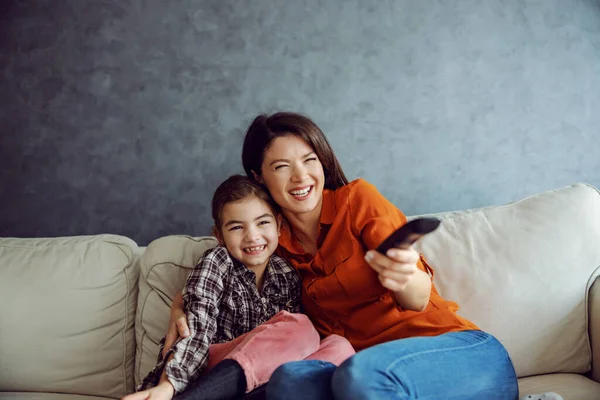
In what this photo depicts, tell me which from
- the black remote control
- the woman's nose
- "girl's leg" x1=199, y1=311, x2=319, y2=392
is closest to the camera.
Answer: the black remote control

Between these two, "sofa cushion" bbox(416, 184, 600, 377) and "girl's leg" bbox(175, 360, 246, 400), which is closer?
"girl's leg" bbox(175, 360, 246, 400)

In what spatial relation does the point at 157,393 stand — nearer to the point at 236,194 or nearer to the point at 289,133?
the point at 236,194

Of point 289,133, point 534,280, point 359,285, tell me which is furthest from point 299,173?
point 534,280

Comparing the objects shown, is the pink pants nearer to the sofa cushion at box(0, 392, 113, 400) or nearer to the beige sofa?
the beige sofa

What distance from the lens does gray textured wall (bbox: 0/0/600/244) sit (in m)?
1.95

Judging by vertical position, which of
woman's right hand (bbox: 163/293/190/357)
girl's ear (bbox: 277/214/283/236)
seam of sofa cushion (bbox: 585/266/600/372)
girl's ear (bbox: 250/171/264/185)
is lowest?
seam of sofa cushion (bbox: 585/266/600/372)

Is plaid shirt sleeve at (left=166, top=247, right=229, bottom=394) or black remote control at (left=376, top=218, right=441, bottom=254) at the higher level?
black remote control at (left=376, top=218, right=441, bottom=254)

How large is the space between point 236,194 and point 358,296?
448 mm

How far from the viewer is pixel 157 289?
5.50 feet

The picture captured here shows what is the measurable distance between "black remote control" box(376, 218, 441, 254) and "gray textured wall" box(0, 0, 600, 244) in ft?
3.01

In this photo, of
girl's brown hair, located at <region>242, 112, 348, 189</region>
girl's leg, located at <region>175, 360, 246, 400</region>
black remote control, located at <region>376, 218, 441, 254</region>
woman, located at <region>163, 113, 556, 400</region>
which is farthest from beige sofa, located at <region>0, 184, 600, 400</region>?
black remote control, located at <region>376, 218, 441, 254</region>

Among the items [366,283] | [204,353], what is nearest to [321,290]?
[366,283]

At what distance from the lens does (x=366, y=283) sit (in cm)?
140

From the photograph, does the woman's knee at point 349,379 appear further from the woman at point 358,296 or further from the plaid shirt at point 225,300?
the plaid shirt at point 225,300
